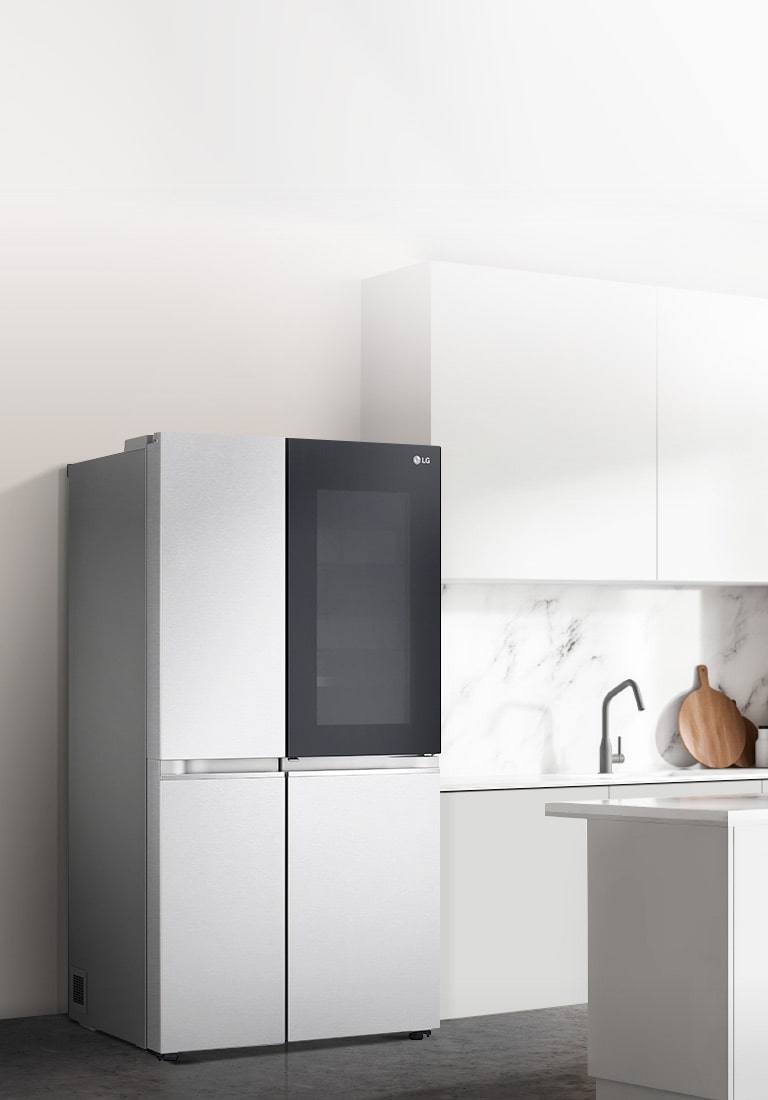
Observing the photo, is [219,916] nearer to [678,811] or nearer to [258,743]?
[258,743]

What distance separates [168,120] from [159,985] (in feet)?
8.49

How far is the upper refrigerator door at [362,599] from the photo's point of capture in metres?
4.59

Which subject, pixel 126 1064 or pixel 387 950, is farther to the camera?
pixel 387 950

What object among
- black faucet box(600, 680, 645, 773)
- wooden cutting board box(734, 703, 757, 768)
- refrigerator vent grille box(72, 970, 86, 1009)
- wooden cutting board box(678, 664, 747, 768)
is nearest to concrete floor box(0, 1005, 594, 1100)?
refrigerator vent grille box(72, 970, 86, 1009)

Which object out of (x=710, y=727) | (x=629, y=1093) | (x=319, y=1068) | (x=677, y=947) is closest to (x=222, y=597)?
(x=319, y=1068)

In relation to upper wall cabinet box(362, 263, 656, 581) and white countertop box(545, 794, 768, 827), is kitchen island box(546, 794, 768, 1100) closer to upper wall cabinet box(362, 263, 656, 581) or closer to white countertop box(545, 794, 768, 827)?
white countertop box(545, 794, 768, 827)

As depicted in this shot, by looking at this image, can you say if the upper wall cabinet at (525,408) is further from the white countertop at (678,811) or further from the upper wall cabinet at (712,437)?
the white countertop at (678,811)

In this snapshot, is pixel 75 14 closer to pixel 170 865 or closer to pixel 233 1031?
pixel 170 865

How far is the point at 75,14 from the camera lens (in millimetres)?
5023

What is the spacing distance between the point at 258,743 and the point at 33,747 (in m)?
0.84

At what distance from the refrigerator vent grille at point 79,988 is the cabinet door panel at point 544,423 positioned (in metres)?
1.60

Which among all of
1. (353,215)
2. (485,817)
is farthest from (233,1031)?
(353,215)

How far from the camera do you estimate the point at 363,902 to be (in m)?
4.61

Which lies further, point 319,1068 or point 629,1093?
point 319,1068
